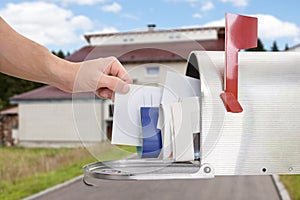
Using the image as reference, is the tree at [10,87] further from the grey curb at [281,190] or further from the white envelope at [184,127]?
the white envelope at [184,127]

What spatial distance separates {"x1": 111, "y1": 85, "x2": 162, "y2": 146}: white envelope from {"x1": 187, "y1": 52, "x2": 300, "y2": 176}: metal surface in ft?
0.63

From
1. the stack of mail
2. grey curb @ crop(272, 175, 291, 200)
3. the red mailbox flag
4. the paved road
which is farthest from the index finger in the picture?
grey curb @ crop(272, 175, 291, 200)

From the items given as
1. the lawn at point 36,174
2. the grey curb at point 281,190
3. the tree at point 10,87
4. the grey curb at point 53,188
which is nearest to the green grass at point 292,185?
the grey curb at point 281,190

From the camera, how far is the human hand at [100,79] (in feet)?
5.34

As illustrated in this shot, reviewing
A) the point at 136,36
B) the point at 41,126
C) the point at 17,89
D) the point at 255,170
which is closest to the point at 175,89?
the point at 136,36

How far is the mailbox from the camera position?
1.52 metres

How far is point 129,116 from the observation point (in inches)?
63.6

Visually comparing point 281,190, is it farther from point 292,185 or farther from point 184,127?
point 184,127

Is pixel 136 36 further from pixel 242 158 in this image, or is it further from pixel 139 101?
pixel 242 158

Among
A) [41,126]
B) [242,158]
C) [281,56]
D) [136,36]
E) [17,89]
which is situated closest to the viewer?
[242,158]

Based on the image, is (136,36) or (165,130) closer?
(165,130)

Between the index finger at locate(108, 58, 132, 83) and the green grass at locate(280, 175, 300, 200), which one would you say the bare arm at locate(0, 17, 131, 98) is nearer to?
the index finger at locate(108, 58, 132, 83)

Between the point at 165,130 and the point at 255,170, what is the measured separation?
27 centimetres

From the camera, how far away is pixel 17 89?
29.9 meters
